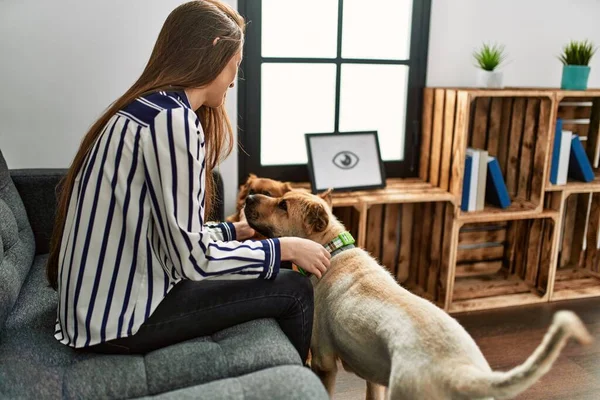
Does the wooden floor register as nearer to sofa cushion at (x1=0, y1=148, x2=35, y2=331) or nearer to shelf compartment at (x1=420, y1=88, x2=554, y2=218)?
shelf compartment at (x1=420, y1=88, x2=554, y2=218)

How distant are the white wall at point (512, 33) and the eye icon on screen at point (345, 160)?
0.58 m

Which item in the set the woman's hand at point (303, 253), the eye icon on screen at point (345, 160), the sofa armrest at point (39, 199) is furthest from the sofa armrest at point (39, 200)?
the eye icon on screen at point (345, 160)

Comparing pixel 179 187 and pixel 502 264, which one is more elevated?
pixel 179 187

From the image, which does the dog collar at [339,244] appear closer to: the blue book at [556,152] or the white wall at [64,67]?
the white wall at [64,67]

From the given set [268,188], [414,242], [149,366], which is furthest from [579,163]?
[149,366]

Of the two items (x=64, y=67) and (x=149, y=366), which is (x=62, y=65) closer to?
(x=64, y=67)

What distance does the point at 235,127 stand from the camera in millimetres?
2578

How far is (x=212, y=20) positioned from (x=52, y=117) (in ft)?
4.33

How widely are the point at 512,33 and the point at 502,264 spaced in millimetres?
1247

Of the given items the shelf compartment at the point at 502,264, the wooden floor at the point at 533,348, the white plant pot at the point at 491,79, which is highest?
the white plant pot at the point at 491,79

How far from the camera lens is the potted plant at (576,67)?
9.12 feet

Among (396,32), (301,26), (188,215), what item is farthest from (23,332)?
(396,32)

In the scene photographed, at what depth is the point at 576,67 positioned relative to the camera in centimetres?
277

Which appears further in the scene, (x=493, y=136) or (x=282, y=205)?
(x=493, y=136)
